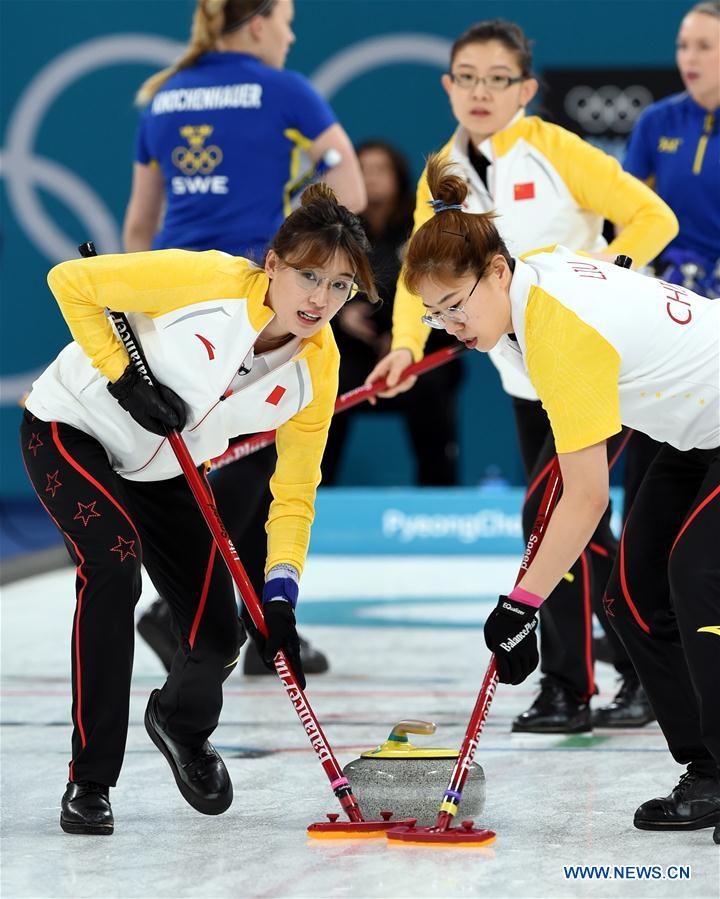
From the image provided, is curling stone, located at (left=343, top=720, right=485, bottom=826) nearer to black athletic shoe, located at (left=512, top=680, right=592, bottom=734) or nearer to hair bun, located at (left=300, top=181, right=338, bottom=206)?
black athletic shoe, located at (left=512, top=680, right=592, bottom=734)

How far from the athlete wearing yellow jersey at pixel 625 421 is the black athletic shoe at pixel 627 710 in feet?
3.07

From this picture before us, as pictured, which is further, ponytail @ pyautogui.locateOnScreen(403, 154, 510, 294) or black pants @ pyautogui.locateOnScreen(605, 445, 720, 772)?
black pants @ pyautogui.locateOnScreen(605, 445, 720, 772)

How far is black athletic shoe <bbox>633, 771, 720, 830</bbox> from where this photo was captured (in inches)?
110

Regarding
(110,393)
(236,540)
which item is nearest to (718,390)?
(110,393)

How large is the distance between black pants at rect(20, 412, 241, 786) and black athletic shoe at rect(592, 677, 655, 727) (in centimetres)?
115

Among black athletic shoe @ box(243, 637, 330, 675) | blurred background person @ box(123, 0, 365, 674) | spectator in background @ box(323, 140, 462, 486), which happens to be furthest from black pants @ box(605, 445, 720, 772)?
spectator in background @ box(323, 140, 462, 486)

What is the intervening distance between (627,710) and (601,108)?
4343 mm

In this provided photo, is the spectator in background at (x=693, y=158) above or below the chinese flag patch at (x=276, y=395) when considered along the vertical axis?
above

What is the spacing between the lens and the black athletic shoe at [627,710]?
3803 mm

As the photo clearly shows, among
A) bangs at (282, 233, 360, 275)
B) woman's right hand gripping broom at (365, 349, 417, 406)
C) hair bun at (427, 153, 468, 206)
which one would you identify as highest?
hair bun at (427, 153, 468, 206)

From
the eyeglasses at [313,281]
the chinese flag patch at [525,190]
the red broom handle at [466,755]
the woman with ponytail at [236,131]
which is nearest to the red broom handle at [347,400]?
the chinese flag patch at [525,190]

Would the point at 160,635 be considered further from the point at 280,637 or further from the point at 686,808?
the point at 686,808

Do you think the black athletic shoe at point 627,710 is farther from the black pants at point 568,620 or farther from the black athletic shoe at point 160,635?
the black athletic shoe at point 160,635

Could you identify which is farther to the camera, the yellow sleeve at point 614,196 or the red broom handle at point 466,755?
the yellow sleeve at point 614,196
